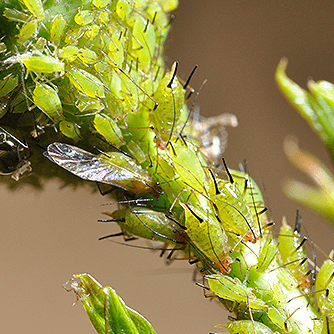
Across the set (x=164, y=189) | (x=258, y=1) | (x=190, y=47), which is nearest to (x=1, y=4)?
(x=164, y=189)

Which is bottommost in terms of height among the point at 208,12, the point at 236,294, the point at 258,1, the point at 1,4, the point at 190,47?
the point at 236,294

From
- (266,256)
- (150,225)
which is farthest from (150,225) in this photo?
(266,256)

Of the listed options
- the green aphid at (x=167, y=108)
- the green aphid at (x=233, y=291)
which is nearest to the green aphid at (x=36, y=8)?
the green aphid at (x=167, y=108)

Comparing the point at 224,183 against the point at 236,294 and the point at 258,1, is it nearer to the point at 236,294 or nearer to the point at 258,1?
the point at 236,294

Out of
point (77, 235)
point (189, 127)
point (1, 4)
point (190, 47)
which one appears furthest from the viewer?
point (190, 47)

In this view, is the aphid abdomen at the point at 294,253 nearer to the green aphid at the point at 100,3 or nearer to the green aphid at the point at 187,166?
the green aphid at the point at 187,166

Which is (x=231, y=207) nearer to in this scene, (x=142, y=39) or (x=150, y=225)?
(x=150, y=225)

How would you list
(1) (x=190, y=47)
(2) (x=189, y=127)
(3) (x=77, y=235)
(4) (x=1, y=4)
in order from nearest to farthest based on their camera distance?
(4) (x=1, y=4), (2) (x=189, y=127), (3) (x=77, y=235), (1) (x=190, y=47)
